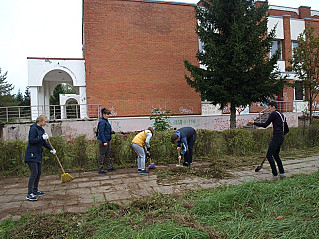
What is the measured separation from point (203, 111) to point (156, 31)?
7073mm

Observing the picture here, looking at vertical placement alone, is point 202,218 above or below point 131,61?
below

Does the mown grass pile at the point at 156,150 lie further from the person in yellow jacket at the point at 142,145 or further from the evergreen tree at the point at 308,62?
the evergreen tree at the point at 308,62

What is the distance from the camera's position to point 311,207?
352 cm

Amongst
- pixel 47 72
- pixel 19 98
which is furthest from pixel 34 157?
pixel 19 98

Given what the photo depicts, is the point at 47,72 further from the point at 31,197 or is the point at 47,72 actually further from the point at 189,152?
the point at 31,197

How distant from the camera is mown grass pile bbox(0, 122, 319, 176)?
7.35 meters

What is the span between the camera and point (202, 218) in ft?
11.4

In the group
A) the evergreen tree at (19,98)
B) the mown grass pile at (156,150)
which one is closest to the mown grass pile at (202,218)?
the mown grass pile at (156,150)

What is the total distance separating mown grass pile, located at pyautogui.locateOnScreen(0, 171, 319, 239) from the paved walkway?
2.24 feet

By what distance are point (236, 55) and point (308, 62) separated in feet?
13.8

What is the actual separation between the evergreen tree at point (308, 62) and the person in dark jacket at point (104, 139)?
11.3 metres

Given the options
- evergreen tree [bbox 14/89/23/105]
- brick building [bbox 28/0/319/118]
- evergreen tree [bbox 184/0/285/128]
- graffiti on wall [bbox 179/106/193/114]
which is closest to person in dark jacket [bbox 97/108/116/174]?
evergreen tree [bbox 184/0/285/128]

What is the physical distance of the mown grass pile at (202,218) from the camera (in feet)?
9.68

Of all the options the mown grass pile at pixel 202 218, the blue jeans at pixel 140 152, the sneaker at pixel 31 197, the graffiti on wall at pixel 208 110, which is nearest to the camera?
the mown grass pile at pixel 202 218
